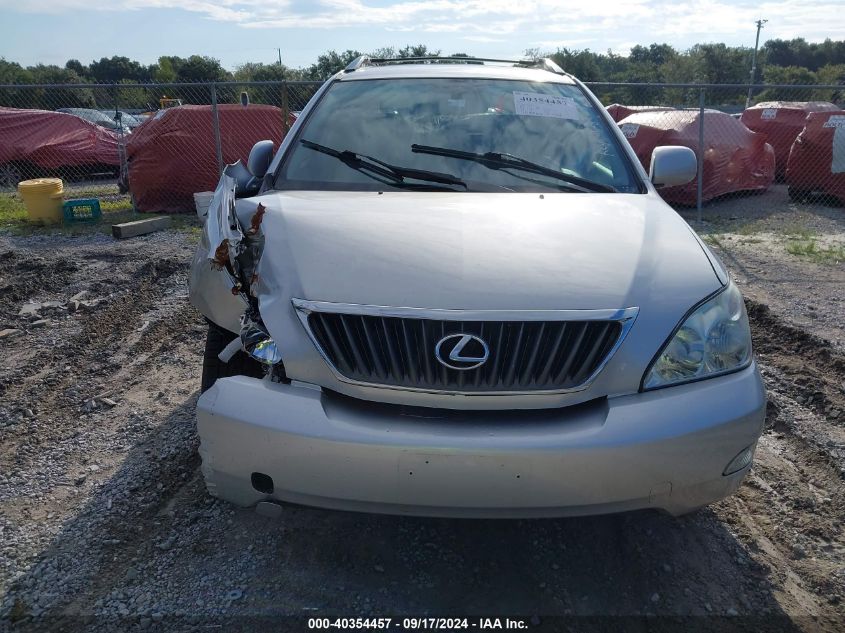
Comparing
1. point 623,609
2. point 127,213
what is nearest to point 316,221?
point 623,609

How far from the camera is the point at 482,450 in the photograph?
1977 millimetres

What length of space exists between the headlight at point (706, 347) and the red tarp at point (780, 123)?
45.9ft

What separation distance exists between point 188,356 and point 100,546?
209cm

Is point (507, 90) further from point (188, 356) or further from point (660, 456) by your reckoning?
point (188, 356)

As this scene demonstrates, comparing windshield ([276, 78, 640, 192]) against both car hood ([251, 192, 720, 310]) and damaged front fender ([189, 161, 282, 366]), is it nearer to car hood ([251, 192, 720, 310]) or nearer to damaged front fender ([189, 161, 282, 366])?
car hood ([251, 192, 720, 310])

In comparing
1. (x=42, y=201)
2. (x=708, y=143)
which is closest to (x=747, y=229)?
(x=708, y=143)

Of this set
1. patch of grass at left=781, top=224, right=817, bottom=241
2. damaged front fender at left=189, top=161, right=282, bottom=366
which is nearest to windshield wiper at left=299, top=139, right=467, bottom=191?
damaged front fender at left=189, top=161, right=282, bottom=366

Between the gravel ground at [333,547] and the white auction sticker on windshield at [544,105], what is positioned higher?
the white auction sticker on windshield at [544,105]

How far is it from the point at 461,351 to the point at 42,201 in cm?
963

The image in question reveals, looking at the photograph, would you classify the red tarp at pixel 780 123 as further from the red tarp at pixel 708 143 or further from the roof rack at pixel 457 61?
the roof rack at pixel 457 61

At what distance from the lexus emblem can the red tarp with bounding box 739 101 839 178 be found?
1460 centimetres

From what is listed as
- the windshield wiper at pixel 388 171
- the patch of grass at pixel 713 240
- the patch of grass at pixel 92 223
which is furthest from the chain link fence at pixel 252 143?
the windshield wiper at pixel 388 171

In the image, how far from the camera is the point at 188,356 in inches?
179

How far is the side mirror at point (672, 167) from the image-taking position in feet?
11.6
